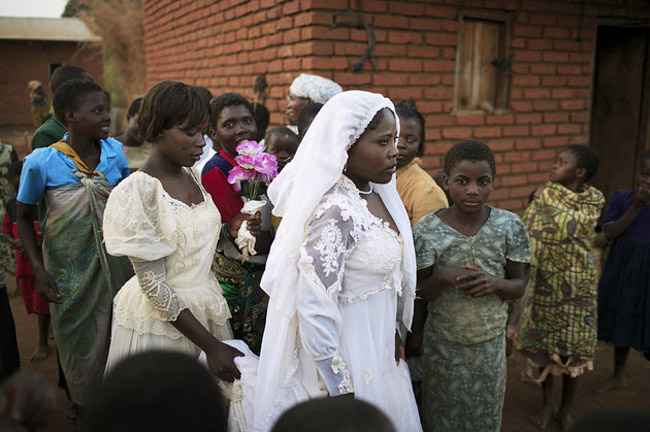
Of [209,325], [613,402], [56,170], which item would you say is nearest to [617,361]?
[613,402]

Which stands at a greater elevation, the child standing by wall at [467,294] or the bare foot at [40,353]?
the child standing by wall at [467,294]

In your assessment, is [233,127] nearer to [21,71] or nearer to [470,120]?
[470,120]

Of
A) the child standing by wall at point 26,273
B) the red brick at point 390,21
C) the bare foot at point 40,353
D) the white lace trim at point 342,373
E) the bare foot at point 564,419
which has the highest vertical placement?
the red brick at point 390,21

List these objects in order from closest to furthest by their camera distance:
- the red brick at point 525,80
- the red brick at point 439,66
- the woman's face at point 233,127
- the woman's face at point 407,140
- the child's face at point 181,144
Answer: the child's face at point 181,144, the woman's face at point 233,127, the woman's face at point 407,140, the red brick at point 439,66, the red brick at point 525,80

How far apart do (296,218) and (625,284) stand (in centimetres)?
340

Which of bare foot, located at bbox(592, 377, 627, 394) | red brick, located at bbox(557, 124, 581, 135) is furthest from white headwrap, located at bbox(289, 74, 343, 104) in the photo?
red brick, located at bbox(557, 124, 581, 135)

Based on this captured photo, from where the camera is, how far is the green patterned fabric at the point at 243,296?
2.67 m

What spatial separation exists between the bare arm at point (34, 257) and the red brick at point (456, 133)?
4045mm

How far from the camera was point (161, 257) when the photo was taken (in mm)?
1951

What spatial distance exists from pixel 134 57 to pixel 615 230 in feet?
66.5

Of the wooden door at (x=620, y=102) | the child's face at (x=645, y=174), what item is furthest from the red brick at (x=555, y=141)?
the child's face at (x=645, y=174)

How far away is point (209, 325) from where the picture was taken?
2213mm

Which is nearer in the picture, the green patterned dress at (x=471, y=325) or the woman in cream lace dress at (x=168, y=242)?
the woman in cream lace dress at (x=168, y=242)

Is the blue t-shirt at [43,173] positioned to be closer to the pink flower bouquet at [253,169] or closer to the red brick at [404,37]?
the pink flower bouquet at [253,169]
